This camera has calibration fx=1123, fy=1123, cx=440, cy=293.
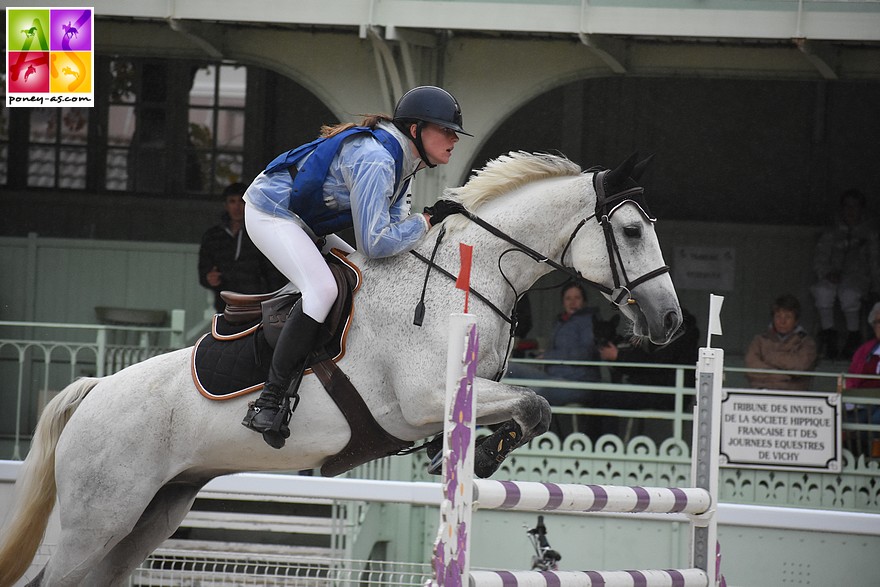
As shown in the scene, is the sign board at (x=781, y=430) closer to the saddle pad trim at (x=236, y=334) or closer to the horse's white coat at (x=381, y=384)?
the horse's white coat at (x=381, y=384)

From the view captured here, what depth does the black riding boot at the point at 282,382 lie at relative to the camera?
12.4 feet

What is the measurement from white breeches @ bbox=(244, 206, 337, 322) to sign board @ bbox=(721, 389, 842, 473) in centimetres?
402

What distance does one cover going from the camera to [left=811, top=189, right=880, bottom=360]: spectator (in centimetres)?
925

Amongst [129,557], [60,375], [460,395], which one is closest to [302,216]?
[460,395]

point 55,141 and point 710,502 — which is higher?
point 55,141

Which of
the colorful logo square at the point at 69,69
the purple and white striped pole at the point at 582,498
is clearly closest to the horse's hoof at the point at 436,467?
the purple and white striped pole at the point at 582,498

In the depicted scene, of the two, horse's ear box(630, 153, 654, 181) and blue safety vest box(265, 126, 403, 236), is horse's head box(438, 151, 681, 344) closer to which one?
horse's ear box(630, 153, 654, 181)

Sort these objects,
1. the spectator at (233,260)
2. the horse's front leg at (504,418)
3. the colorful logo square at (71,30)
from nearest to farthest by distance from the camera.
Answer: the horse's front leg at (504,418), the colorful logo square at (71,30), the spectator at (233,260)

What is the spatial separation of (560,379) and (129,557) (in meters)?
3.95

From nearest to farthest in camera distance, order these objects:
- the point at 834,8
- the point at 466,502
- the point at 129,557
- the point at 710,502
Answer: the point at 466,502 → the point at 710,502 → the point at 129,557 → the point at 834,8

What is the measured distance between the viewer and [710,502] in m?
3.84

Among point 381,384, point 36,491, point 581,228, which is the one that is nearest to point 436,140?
point 581,228

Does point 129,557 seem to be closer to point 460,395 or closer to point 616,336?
point 460,395

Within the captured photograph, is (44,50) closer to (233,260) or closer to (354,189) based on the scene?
(233,260)
